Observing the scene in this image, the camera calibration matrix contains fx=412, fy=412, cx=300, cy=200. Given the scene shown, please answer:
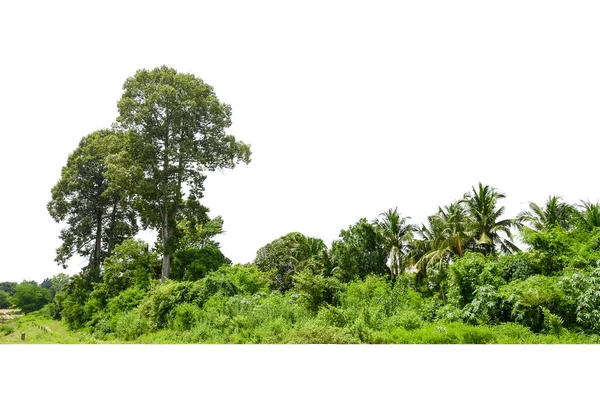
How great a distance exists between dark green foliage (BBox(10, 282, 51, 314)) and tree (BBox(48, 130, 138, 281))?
14242 millimetres

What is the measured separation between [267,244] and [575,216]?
2613 cm

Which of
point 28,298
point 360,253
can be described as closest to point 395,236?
point 360,253

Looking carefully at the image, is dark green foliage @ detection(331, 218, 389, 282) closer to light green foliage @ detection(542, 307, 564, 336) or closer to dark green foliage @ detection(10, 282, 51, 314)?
light green foliage @ detection(542, 307, 564, 336)

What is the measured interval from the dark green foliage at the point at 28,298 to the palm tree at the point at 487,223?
38123mm

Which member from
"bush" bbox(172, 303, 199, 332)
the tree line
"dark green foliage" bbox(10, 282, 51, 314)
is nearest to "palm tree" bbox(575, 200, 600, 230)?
the tree line

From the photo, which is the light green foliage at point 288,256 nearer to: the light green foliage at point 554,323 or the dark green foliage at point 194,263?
the dark green foliage at point 194,263

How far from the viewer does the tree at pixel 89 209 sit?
26.4 m

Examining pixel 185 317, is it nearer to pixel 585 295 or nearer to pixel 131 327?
pixel 131 327

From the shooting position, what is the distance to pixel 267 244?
125ft

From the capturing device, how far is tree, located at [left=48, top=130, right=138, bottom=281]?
26.4 metres

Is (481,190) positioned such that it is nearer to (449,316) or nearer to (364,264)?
(364,264)

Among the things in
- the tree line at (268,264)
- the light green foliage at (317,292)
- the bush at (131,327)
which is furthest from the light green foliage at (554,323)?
the bush at (131,327)

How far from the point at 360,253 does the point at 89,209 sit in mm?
17834

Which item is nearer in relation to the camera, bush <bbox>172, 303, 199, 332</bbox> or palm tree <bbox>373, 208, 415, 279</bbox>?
Result: bush <bbox>172, 303, 199, 332</bbox>
